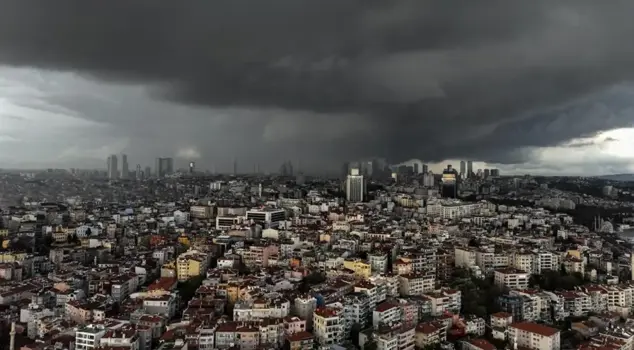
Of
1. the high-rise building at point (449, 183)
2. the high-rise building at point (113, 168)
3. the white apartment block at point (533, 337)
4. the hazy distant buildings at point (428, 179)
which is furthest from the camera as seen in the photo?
the hazy distant buildings at point (428, 179)

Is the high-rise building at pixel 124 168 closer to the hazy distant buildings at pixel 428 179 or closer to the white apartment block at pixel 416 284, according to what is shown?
the hazy distant buildings at pixel 428 179

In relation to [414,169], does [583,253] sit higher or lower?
lower

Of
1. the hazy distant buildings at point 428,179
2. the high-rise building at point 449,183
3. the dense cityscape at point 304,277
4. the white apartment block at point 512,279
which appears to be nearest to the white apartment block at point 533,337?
the dense cityscape at point 304,277

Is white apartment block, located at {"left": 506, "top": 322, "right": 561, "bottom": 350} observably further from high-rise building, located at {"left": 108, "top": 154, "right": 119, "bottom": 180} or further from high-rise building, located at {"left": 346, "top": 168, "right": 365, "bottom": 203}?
high-rise building, located at {"left": 108, "top": 154, "right": 119, "bottom": 180}

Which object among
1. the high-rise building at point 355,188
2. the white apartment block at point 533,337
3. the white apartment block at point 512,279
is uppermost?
the high-rise building at point 355,188

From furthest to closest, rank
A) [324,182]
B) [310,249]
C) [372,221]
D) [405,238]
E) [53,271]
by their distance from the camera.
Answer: [324,182] → [372,221] → [405,238] → [310,249] → [53,271]

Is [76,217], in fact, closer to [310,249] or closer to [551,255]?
[310,249]

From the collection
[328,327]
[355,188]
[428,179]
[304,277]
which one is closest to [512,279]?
[304,277]

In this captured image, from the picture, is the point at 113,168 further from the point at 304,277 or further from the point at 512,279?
the point at 512,279

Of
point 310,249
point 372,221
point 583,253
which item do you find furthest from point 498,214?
point 310,249
